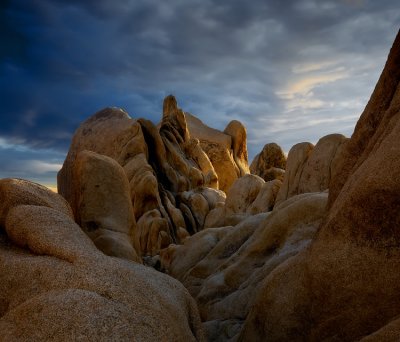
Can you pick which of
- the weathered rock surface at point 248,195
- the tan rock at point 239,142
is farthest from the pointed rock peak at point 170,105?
the tan rock at point 239,142

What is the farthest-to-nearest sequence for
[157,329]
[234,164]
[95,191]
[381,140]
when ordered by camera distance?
1. [234,164]
2. [95,191]
3. [381,140]
4. [157,329]

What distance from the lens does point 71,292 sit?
4801 millimetres

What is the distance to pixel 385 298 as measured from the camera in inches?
219

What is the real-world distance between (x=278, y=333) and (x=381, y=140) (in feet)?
10.4

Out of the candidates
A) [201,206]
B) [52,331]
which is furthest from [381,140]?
[201,206]

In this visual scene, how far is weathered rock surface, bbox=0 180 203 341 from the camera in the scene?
4.45 m

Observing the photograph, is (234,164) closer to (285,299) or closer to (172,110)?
(172,110)

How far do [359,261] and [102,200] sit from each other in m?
9.20

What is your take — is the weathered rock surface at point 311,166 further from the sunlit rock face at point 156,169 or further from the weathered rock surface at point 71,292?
the weathered rock surface at point 71,292

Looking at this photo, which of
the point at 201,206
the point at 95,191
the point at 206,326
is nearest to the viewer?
the point at 206,326

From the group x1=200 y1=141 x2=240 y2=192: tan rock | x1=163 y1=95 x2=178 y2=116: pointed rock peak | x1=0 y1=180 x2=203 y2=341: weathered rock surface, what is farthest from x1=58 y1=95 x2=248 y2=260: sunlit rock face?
x1=0 y1=180 x2=203 y2=341: weathered rock surface

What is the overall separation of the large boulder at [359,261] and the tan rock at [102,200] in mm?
6801

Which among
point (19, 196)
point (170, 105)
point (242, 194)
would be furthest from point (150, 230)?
point (19, 196)

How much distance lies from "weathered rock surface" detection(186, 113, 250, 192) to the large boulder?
48.6 meters
